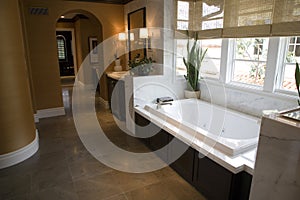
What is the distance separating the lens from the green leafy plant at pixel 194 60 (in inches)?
138

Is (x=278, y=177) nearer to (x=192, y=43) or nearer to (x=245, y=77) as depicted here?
(x=245, y=77)

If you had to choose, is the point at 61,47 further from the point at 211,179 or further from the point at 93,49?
the point at 211,179

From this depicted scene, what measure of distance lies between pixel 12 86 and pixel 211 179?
2.59 meters

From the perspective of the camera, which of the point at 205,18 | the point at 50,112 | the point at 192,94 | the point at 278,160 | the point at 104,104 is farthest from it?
the point at 104,104

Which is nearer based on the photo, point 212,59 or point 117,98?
point 212,59

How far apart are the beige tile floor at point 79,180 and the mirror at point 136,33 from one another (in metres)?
2.13

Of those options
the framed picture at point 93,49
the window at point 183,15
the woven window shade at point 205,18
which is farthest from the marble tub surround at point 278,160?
the framed picture at point 93,49

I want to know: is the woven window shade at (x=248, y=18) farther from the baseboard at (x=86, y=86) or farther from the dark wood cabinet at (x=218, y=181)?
the baseboard at (x=86, y=86)

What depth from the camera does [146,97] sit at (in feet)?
11.4

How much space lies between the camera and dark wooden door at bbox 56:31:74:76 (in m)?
10.5

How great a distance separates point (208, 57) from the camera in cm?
352

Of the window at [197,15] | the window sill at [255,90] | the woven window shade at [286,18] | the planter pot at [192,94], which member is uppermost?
the window at [197,15]

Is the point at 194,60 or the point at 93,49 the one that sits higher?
the point at 93,49

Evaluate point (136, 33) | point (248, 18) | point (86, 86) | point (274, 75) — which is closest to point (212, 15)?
point (248, 18)
